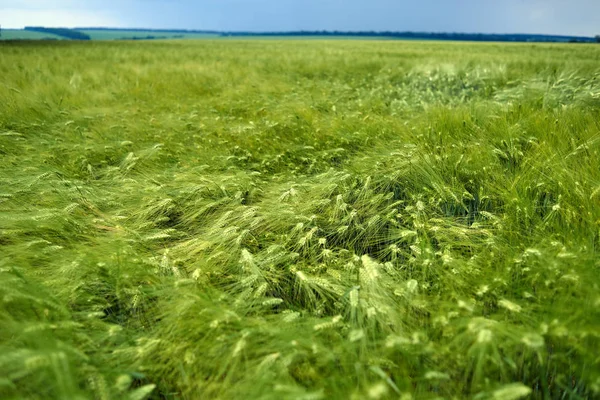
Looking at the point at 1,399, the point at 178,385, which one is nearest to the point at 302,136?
the point at 178,385

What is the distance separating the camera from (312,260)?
1927mm

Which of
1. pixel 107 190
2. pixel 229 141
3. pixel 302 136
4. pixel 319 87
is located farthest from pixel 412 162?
pixel 319 87

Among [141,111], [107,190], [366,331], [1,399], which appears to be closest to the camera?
[1,399]

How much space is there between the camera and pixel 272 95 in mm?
6191

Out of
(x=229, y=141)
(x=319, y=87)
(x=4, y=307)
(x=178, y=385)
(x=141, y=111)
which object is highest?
(x=319, y=87)

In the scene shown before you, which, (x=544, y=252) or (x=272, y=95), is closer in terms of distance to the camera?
(x=544, y=252)

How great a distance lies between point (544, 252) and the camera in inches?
57.7

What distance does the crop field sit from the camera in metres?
1.16

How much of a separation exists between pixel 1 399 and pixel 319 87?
686 cm

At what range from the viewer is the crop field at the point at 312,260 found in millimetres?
1161

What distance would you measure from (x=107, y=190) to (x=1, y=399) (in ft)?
6.51

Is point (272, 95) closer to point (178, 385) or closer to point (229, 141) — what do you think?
point (229, 141)

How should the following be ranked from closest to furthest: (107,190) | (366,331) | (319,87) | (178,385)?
(178,385) < (366,331) < (107,190) < (319,87)

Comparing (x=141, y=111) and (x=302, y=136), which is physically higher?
(x=141, y=111)
